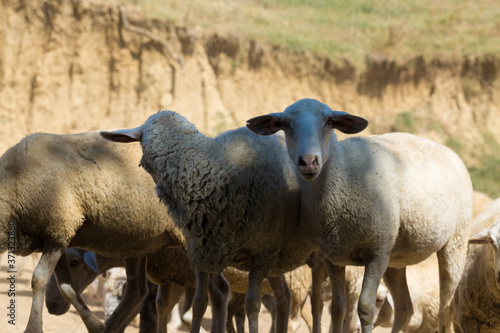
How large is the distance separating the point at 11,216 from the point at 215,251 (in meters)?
1.67

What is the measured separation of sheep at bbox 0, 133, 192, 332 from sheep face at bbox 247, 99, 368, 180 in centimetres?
143

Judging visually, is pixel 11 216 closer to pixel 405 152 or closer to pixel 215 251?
pixel 215 251

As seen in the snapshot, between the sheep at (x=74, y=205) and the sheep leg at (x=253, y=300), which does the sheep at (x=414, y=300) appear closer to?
the sheep at (x=74, y=205)

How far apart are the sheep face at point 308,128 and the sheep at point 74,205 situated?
1428 millimetres

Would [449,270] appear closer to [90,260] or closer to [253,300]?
[253,300]

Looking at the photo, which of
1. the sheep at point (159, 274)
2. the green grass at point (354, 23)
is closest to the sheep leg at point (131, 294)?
the sheep at point (159, 274)

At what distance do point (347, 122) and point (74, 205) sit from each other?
2.15 metres

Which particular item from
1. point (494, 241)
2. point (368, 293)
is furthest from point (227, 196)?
point (494, 241)

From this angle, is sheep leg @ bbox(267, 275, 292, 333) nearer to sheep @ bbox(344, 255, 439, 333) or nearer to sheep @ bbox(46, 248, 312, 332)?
sheep @ bbox(46, 248, 312, 332)

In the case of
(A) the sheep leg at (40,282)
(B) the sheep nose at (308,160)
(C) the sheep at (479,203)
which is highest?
(B) the sheep nose at (308,160)

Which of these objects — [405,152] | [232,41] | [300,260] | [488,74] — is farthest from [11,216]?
[488,74]

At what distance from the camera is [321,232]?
4062 mm

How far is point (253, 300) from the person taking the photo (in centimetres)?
408

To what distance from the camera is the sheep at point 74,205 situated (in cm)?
463
